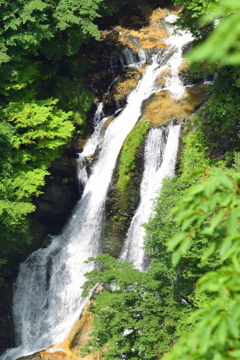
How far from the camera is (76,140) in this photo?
2264cm

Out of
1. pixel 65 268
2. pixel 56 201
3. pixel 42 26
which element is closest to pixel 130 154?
pixel 56 201

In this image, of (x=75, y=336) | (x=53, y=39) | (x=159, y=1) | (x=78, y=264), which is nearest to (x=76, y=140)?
(x=53, y=39)

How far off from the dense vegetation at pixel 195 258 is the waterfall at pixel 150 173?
0.73m

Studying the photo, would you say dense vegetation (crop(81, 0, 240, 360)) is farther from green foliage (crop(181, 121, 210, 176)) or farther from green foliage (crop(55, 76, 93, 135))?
green foliage (crop(55, 76, 93, 135))

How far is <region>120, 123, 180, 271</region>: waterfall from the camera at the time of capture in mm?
17781

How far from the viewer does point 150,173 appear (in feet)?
60.0

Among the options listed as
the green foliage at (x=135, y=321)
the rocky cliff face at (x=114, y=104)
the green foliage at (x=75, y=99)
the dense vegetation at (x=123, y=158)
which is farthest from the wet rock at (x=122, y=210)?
the green foliage at (x=75, y=99)

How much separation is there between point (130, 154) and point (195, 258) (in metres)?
7.54

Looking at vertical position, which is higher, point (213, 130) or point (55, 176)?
point (55, 176)

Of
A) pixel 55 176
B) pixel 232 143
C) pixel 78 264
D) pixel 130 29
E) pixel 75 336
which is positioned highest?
pixel 130 29

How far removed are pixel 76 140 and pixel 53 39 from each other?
16.9 feet

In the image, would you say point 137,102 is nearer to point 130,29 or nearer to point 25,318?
point 130,29

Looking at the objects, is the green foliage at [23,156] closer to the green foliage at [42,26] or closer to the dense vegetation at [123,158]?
the dense vegetation at [123,158]

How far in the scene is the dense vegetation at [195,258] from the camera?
2.66m
